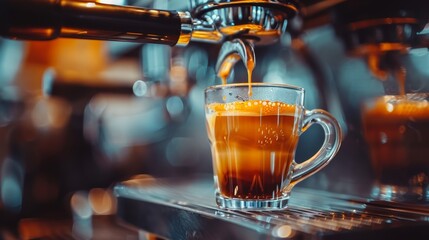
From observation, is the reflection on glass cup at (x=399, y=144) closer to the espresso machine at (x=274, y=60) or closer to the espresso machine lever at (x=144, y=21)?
the espresso machine at (x=274, y=60)

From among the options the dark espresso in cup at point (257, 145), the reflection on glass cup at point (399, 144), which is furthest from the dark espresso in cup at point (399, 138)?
the dark espresso in cup at point (257, 145)

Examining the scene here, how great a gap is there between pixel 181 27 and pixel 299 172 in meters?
0.18

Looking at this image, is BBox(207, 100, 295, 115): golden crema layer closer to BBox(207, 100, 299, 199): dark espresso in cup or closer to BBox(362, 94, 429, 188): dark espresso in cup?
BBox(207, 100, 299, 199): dark espresso in cup

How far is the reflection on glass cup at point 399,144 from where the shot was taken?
0.49 metres

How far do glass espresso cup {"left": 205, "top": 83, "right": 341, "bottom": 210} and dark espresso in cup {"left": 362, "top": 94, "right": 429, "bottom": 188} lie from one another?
0.08 metres

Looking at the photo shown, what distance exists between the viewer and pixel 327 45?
0.63 m

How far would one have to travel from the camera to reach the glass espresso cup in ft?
1.56

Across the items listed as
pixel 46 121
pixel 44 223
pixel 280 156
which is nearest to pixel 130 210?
pixel 280 156

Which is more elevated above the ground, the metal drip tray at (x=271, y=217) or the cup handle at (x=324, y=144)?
the cup handle at (x=324, y=144)

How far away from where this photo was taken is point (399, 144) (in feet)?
1.71

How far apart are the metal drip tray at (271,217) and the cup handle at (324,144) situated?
0.11ft

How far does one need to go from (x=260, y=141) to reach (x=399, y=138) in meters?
0.15

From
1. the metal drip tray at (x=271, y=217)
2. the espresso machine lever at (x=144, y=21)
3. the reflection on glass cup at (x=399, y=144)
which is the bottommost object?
the metal drip tray at (x=271, y=217)

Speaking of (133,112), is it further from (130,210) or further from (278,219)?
(278,219)
